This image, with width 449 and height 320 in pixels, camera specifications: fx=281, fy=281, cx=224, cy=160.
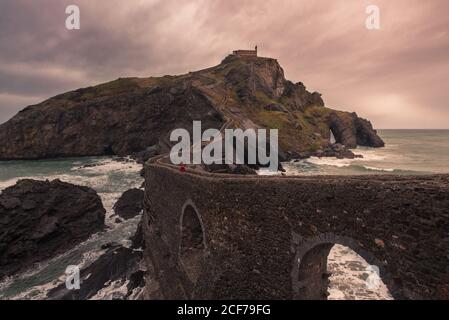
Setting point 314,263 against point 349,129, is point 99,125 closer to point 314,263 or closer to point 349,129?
point 349,129

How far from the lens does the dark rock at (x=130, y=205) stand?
34.7 metres

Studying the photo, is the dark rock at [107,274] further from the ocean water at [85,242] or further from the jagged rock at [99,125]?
the jagged rock at [99,125]

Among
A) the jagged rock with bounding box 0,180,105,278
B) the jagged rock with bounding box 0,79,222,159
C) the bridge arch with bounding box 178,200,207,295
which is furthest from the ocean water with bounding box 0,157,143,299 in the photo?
the jagged rock with bounding box 0,79,222,159

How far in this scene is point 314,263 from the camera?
11.5 metres

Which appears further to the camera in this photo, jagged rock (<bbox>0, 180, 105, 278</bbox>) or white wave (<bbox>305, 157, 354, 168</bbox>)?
white wave (<bbox>305, 157, 354, 168</bbox>)

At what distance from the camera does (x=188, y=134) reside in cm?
8019

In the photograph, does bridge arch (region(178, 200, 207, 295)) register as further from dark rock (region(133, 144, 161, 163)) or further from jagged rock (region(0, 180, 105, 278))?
dark rock (region(133, 144, 161, 163))

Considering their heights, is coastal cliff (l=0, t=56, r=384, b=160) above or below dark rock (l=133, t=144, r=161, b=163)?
above

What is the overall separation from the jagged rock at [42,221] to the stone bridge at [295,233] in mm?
14088

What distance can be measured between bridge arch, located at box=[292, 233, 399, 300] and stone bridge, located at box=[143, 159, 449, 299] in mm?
36

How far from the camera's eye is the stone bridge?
783 cm

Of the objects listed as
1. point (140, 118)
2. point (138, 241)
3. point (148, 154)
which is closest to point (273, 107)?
point (148, 154)

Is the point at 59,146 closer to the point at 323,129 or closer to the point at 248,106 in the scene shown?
the point at 248,106

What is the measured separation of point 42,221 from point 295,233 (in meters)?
27.6
